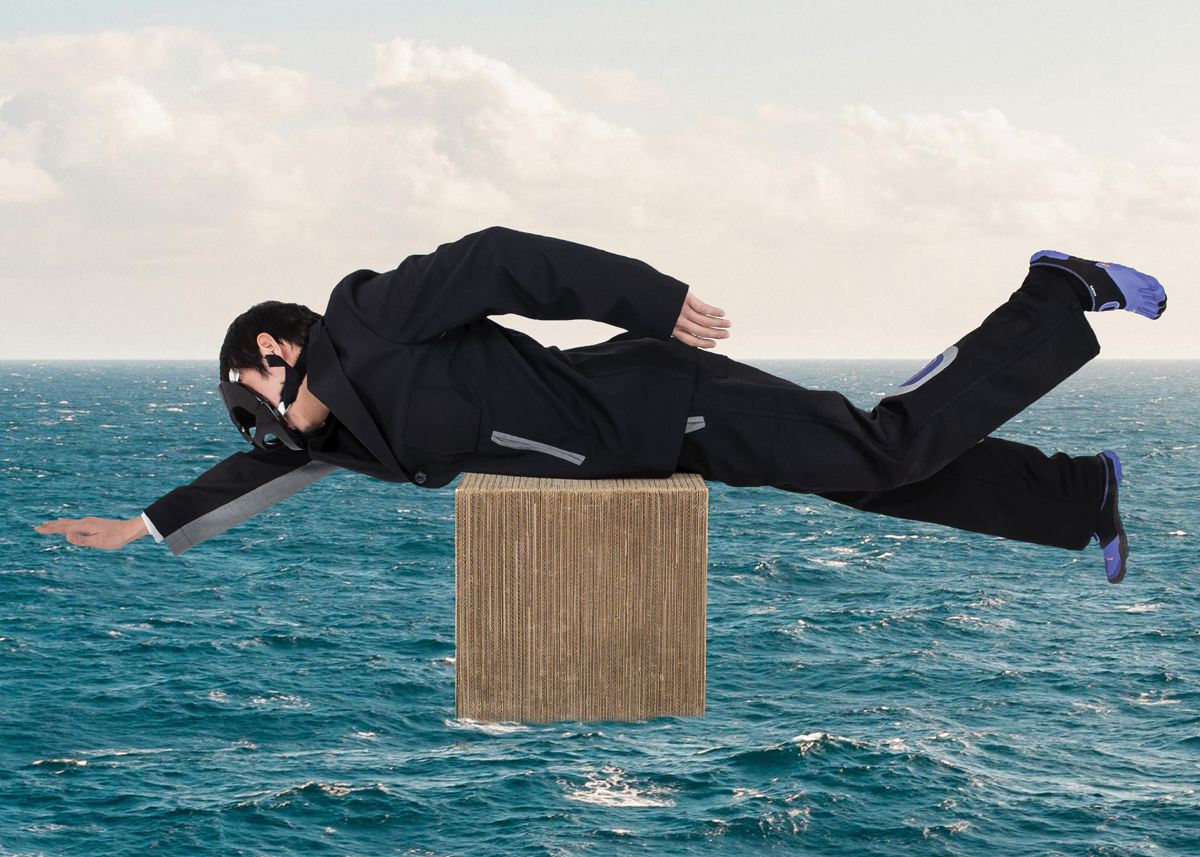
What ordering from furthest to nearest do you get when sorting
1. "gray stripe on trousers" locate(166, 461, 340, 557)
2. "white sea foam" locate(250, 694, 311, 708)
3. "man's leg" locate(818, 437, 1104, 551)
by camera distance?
1. "white sea foam" locate(250, 694, 311, 708)
2. "gray stripe on trousers" locate(166, 461, 340, 557)
3. "man's leg" locate(818, 437, 1104, 551)

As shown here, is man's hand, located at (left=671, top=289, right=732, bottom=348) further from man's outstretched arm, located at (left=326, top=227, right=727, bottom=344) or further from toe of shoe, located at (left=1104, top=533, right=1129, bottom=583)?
toe of shoe, located at (left=1104, top=533, right=1129, bottom=583)

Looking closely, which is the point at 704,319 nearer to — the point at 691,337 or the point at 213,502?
the point at 691,337

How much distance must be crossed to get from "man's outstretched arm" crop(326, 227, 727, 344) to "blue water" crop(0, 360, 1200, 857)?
3500 cm

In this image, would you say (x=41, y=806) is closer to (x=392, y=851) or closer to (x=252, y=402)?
(x=392, y=851)

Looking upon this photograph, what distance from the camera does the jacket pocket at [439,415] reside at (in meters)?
3.34

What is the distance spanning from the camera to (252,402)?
Answer: 3516mm

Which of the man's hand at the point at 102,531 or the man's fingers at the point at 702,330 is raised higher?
the man's fingers at the point at 702,330

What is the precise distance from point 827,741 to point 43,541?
50889mm

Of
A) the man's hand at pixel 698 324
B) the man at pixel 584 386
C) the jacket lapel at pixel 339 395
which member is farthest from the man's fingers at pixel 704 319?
the jacket lapel at pixel 339 395

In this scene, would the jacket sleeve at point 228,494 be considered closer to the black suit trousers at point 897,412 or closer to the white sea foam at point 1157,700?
the black suit trousers at point 897,412

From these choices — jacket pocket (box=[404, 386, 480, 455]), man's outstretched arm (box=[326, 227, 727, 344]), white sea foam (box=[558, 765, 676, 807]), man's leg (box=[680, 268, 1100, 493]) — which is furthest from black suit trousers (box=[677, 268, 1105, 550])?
white sea foam (box=[558, 765, 676, 807])

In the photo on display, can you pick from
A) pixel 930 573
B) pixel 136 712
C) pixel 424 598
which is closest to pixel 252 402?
pixel 136 712

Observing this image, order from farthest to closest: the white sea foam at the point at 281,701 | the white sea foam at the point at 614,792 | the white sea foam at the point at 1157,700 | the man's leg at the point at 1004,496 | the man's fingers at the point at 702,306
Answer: the white sea foam at the point at 1157,700 < the white sea foam at the point at 281,701 < the white sea foam at the point at 614,792 < the man's leg at the point at 1004,496 < the man's fingers at the point at 702,306

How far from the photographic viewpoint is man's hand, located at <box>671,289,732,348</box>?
3094 mm
